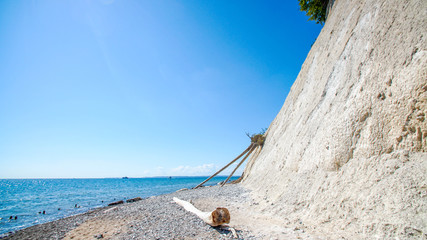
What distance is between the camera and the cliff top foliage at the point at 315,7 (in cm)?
1695

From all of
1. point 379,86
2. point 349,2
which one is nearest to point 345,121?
point 379,86

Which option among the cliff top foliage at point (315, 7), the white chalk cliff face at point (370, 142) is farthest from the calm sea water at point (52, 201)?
the cliff top foliage at point (315, 7)

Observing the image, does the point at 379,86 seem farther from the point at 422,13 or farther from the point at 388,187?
the point at 388,187

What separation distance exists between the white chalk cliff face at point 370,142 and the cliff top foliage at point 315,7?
9.06 meters

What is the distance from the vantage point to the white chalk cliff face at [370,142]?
4301 millimetres

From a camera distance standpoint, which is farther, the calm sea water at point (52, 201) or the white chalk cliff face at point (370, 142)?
the calm sea water at point (52, 201)

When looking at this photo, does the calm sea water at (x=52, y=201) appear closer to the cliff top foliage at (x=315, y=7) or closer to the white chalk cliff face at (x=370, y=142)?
the white chalk cliff face at (x=370, y=142)

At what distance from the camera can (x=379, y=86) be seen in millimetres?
5715

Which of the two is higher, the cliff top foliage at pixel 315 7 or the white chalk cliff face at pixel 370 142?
the cliff top foliage at pixel 315 7

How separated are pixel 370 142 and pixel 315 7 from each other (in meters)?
16.6

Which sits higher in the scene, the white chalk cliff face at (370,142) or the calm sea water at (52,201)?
the white chalk cliff face at (370,142)

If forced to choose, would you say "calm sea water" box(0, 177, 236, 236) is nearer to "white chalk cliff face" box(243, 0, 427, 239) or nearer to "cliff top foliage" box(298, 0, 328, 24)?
"white chalk cliff face" box(243, 0, 427, 239)

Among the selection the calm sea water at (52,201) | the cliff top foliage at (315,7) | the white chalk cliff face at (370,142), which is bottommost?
the calm sea water at (52,201)

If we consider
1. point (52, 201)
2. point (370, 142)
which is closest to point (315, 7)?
point (370, 142)
